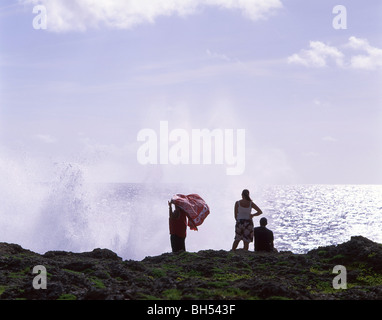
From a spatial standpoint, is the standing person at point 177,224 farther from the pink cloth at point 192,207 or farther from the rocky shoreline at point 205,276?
the rocky shoreline at point 205,276

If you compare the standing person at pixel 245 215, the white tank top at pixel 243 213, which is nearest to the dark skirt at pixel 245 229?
Answer: the standing person at pixel 245 215

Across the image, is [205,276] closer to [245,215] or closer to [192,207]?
[192,207]

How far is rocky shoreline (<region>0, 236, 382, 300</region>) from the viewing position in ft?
45.1

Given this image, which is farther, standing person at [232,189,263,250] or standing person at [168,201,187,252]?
standing person at [232,189,263,250]

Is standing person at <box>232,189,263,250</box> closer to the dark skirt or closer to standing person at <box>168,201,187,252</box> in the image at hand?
the dark skirt

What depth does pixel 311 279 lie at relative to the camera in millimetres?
16922

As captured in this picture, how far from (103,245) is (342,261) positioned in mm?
54281

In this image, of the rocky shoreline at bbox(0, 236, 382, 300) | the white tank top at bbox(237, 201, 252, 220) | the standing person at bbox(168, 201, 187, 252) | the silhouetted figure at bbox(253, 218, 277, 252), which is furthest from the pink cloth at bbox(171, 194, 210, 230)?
the silhouetted figure at bbox(253, 218, 277, 252)

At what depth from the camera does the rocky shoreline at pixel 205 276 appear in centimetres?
1376

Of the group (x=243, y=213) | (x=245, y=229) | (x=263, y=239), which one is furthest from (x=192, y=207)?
(x=263, y=239)

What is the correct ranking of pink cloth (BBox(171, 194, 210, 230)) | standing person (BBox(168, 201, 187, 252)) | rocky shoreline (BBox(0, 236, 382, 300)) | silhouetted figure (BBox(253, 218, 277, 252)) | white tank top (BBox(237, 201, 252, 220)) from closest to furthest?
rocky shoreline (BBox(0, 236, 382, 300)) < standing person (BBox(168, 201, 187, 252)) < pink cloth (BBox(171, 194, 210, 230)) < white tank top (BBox(237, 201, 252, 220)) < silhouetted figure (BBox(253, 218, 277, 252))
